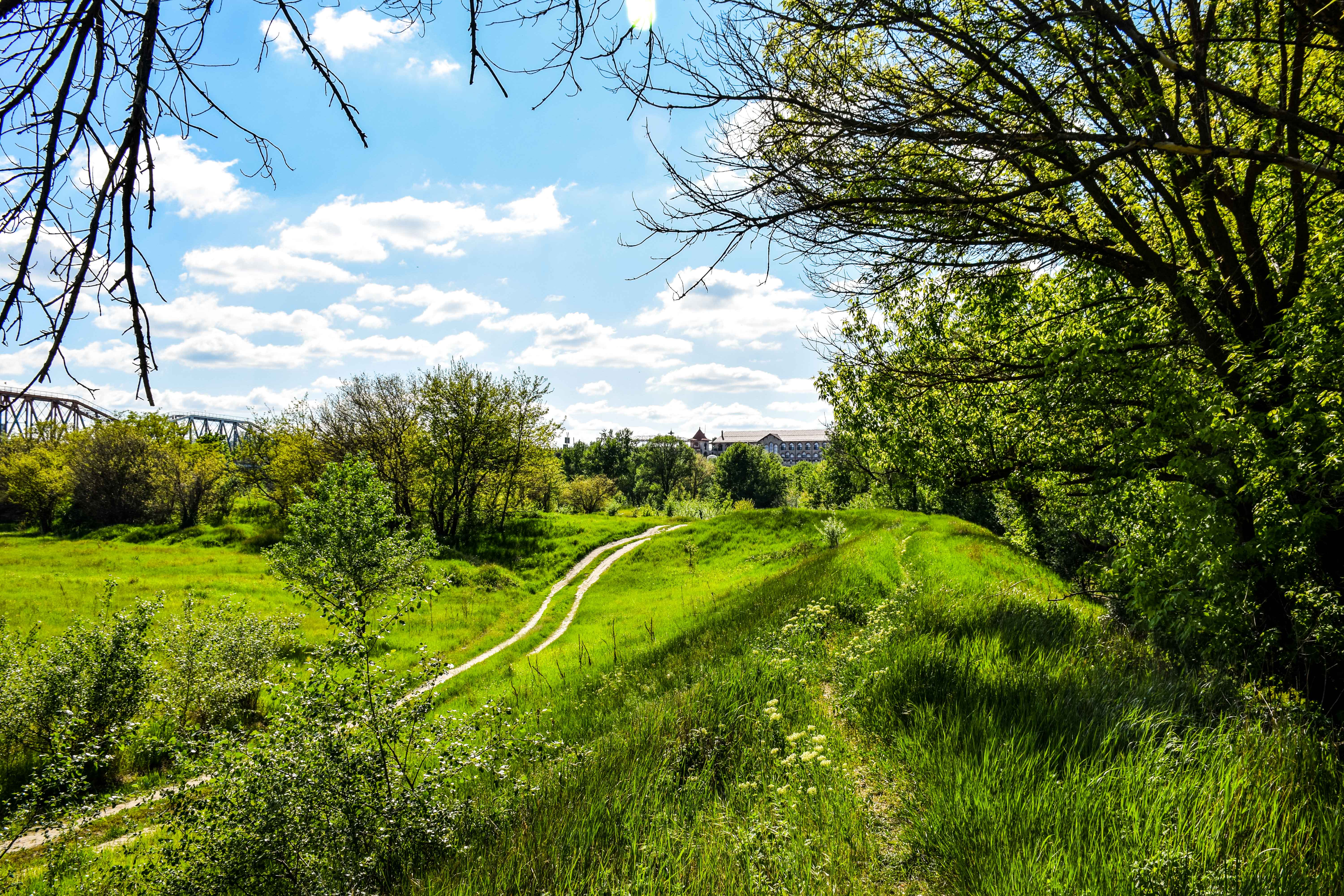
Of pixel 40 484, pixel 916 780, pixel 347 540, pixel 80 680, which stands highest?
pixel 40 484

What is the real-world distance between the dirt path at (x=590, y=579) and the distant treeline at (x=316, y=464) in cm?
1037

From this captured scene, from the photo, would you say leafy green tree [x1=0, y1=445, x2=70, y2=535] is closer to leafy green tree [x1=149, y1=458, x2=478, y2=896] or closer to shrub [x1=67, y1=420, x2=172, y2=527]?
shrub [x1=67, y1=420, x2=172, y2=527]

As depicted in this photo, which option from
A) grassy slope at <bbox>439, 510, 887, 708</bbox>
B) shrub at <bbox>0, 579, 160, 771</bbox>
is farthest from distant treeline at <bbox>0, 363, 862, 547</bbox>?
shrub at <bbox>0, 579, 160, 771</bbox>

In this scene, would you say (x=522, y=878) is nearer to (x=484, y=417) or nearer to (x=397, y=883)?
(x=397, y=883)

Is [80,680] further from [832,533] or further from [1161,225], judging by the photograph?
[832,533]

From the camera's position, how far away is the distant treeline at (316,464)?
36.8 m

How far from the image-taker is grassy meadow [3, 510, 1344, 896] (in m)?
2.73

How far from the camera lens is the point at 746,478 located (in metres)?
86.6

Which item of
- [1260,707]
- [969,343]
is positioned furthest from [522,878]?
[969,343]

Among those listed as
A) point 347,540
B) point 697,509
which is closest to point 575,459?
point 697,509

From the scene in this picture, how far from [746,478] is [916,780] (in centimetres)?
8361

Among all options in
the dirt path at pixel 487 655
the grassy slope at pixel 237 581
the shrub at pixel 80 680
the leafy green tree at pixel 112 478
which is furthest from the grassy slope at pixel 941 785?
the leafy green tree at pixel 112 478

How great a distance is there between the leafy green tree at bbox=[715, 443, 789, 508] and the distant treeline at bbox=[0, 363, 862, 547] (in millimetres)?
24219

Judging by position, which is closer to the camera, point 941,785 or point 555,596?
point 941,785
